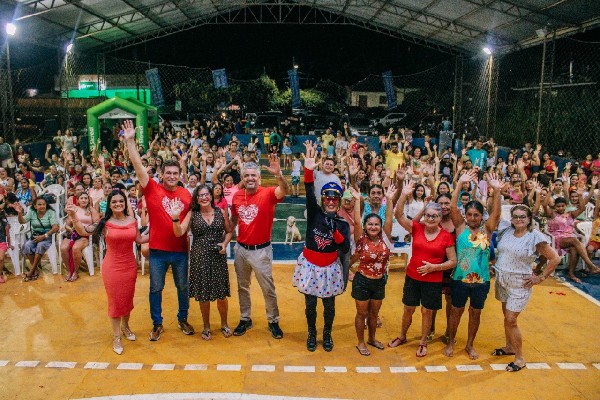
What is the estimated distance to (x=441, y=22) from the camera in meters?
17.8

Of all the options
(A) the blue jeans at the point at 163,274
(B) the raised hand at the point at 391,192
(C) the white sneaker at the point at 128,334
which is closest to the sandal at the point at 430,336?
(B) the raised hand at the point at 391,192

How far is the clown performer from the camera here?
15.9ft

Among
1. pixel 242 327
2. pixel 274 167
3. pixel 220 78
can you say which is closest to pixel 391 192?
pixel 274 167

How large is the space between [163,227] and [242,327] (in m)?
1.31

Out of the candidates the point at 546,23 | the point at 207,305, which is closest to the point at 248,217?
the point at 207,305

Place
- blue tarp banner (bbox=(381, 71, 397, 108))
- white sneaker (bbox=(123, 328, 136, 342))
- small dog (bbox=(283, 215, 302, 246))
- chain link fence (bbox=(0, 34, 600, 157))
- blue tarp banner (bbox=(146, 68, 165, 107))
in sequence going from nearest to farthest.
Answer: white sneaker (bbox=(123, 328, 136, 342)) → small dog (bbox=(283, 215, 302, 246)) → chain link fence (bbox=(0, 34, 600, 157)) → blue tarp banner (bbox=(146, 68, 165, 107)) → blue tarp banner (bbox=(381, 71, 397, 108))

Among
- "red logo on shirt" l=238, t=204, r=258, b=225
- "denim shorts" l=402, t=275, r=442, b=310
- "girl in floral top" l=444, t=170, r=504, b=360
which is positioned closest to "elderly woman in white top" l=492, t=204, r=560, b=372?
"girl in floral top" l=444, t=170, r=504, b=360

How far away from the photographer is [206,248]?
5.09m

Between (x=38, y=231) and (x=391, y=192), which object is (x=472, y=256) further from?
(x=38, y=231)

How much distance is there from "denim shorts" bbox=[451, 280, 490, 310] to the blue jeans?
8.35 feet

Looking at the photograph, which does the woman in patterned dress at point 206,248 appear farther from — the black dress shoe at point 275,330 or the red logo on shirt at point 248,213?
Result: the black dress shoe at point 275,330

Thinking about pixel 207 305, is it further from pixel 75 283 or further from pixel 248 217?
pixel 75 283

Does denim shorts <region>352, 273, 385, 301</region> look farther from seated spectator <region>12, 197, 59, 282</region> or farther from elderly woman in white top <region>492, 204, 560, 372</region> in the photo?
seated spectator <region>12, 197, 59, 282</region>

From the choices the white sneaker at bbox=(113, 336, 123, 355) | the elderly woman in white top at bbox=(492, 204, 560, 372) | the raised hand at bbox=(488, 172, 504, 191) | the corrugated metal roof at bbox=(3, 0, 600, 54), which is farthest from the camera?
the corrugated metal roof at bbox=(3, 0, 600, 54)
